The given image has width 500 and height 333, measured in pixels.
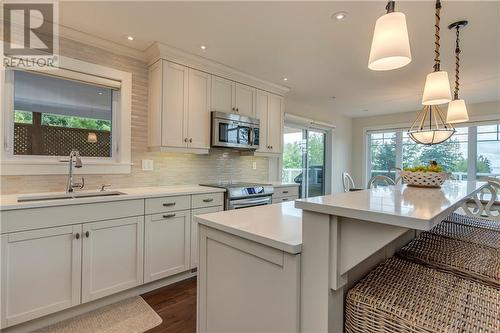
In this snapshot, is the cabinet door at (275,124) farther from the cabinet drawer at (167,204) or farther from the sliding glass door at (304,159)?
the cabinet drawer at (167,204)

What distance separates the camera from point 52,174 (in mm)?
2312

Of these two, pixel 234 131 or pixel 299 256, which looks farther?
pixel 234 131

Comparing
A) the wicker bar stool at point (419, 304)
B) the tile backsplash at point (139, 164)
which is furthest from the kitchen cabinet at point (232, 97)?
the wicker bar stool at point (419, 304)

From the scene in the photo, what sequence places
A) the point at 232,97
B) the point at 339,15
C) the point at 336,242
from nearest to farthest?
the point at 336,242, the point at 339,15, the point at 232,97

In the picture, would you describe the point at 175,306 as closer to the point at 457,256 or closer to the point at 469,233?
the point at 457,256

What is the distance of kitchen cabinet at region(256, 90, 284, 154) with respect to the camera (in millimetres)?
3689

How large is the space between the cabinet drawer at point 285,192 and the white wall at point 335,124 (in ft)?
5.26

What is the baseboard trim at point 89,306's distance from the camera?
1.83 meters

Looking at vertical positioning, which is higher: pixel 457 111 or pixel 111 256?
pixel 457 111

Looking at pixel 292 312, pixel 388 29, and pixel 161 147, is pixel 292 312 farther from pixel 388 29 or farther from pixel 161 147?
pixel 161 147

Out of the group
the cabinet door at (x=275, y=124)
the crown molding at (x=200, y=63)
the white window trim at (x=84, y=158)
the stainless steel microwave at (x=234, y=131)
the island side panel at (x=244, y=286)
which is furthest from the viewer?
the cabinet door at (x=275, y=124)

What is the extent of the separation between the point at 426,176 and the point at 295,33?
169 centimetres

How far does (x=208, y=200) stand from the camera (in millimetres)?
2760

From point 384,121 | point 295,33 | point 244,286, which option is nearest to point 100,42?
point 295,33
